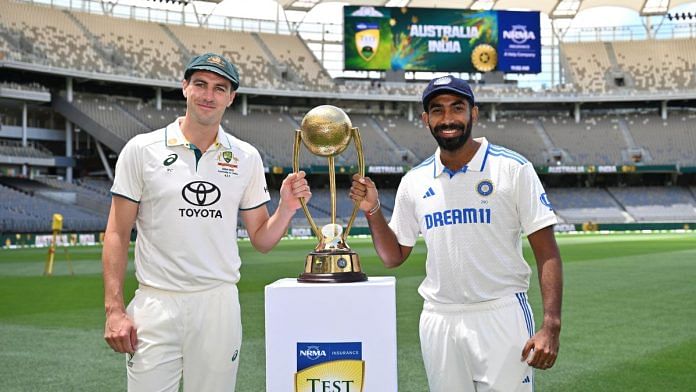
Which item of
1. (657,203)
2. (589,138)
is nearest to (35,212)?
(589,138)

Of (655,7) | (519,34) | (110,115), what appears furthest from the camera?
(655,7)

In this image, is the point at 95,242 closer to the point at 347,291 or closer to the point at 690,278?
the point at 690,278

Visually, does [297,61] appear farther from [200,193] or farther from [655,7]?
[200,193]

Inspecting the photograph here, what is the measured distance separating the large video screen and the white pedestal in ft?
155

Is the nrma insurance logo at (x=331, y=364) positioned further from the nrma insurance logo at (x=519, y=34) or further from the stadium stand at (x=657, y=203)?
the stadium stand at (x=657, y=203)

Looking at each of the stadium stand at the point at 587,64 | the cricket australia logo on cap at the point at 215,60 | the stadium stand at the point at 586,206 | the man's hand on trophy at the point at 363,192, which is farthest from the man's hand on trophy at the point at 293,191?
the stadium stand at the point at 587,64

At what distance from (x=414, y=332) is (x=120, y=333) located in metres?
6.26

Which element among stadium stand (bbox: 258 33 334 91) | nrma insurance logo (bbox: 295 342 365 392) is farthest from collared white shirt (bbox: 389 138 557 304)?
stadium stand (bbox: 258 33 334 91)

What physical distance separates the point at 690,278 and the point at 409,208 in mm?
13412

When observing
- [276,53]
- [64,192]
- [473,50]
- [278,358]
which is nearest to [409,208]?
[278,358]

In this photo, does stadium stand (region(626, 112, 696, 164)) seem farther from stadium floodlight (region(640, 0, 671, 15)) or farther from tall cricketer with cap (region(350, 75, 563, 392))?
tall cricketer with cap (region(350, 75, 563, 392))

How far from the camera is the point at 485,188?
349cm

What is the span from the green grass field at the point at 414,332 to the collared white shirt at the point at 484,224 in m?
3.19

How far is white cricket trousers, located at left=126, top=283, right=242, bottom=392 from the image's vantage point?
3.38 metres
